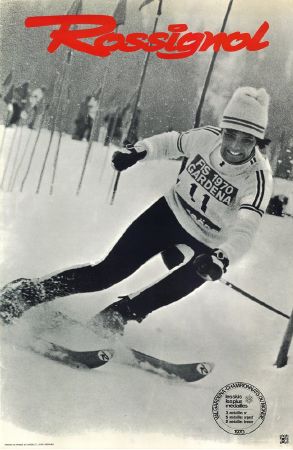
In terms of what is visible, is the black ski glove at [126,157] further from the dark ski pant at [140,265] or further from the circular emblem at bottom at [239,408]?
the circular emblem at bottom at [239,408]

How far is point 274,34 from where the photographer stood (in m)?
1.48

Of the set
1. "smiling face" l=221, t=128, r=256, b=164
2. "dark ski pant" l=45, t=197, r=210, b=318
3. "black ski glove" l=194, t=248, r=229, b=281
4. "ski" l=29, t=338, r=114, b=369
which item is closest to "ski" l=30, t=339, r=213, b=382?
"ski" l=29, t=338, r=114, b=369

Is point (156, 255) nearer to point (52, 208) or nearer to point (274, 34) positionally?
point (52, 208)

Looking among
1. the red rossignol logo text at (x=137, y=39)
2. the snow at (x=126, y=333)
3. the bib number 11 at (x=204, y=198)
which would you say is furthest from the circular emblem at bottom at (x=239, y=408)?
the red rossignol logo text at (x=137, y=39)

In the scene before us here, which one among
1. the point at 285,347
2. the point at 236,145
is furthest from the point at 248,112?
the point at 285,347

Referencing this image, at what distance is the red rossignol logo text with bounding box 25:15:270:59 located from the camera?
4.70ft

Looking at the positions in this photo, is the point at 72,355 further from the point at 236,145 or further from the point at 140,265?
the point at 236,145

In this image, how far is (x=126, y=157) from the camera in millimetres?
1474

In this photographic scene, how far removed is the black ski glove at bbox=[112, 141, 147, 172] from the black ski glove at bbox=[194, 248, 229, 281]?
322mm

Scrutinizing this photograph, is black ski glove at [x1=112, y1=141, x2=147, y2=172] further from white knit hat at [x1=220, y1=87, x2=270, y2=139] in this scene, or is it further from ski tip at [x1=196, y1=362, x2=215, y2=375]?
ski tip at [x1=196, y1=362, x2=215, y2=375]

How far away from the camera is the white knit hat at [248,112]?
4.72 ft

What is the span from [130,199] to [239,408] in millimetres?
675

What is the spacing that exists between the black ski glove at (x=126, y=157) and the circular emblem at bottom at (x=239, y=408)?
689mm

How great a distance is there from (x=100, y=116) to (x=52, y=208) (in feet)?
0.94
